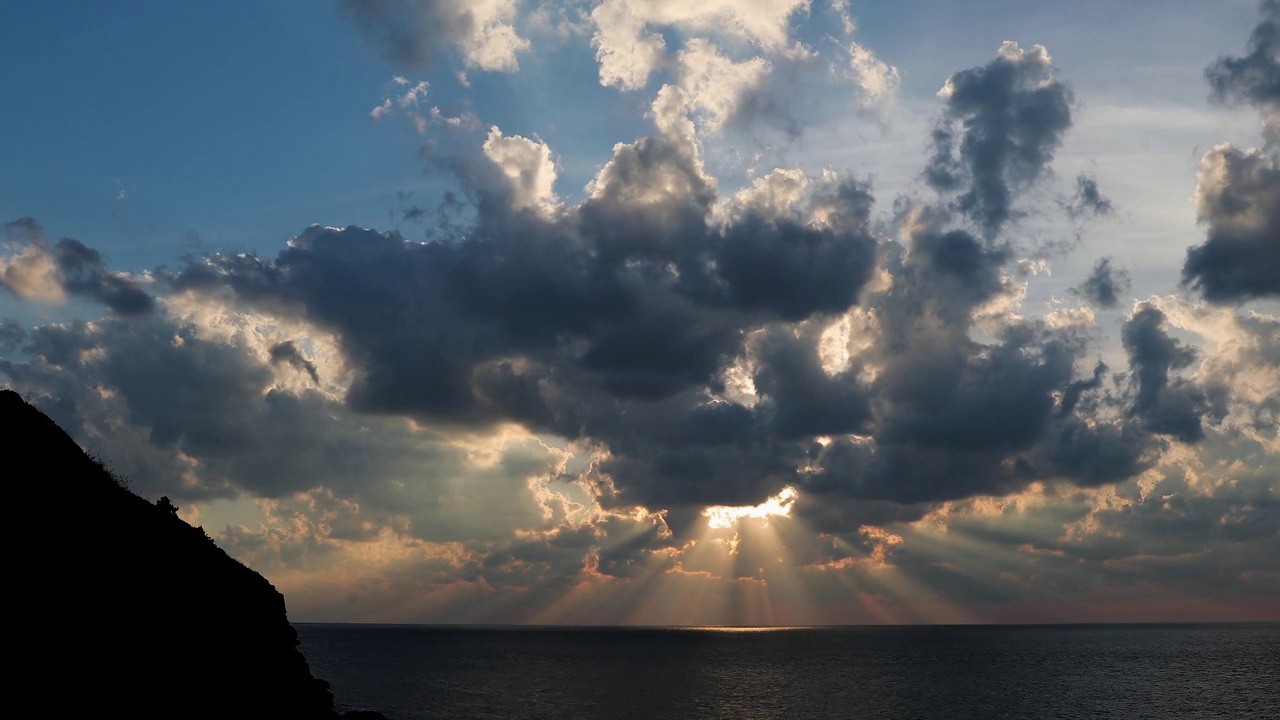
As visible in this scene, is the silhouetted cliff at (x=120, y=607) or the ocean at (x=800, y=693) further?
the ocean at (x=800, y=693)

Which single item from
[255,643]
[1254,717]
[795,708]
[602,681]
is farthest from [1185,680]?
[255,643]

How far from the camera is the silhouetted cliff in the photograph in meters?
47.3

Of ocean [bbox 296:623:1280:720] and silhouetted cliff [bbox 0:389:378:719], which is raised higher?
silhouetted cliff [bbox 0:389:378:719]

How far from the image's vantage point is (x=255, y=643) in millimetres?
57875

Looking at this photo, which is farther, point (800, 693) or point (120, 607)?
point (800, 693)

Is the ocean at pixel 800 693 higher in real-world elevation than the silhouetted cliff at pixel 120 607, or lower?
lower

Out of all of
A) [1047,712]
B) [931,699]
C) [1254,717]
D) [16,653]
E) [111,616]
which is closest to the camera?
[16,653]

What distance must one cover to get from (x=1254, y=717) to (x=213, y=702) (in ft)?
381

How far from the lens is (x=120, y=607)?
50.5 m

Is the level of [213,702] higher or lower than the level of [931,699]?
higher

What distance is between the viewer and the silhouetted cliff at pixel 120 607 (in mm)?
47344

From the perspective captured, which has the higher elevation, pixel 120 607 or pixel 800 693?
pixel 120 607

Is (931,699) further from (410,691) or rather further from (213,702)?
(213,702)

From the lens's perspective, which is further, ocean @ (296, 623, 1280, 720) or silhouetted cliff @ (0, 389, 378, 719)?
ocean @ (296, 623, 1280, 720)
